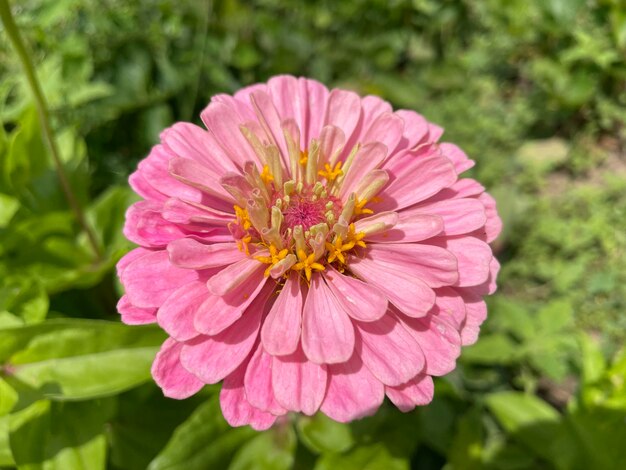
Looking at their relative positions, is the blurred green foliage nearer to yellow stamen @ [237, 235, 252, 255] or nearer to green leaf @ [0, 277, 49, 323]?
green leaf @ [0, 277, 49, 323]

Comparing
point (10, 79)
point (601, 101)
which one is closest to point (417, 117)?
point (10, 79)

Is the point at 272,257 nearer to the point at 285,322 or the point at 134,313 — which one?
the point at 285,322

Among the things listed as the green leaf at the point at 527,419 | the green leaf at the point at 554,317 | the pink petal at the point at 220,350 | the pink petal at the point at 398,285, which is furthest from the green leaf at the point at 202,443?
the green leaf at the point at 554,317

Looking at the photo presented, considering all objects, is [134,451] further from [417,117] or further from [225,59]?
[225,59]

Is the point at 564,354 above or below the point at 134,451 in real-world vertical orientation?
below

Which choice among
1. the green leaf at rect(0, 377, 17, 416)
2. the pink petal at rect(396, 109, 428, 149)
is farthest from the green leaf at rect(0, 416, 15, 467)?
the pink petal at rect(396, 109, 428, 149)

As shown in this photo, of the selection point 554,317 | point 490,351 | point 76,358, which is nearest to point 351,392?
point 76,358

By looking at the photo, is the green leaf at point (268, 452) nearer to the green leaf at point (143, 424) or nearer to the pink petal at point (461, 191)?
the green leaf at point (143, 424)
